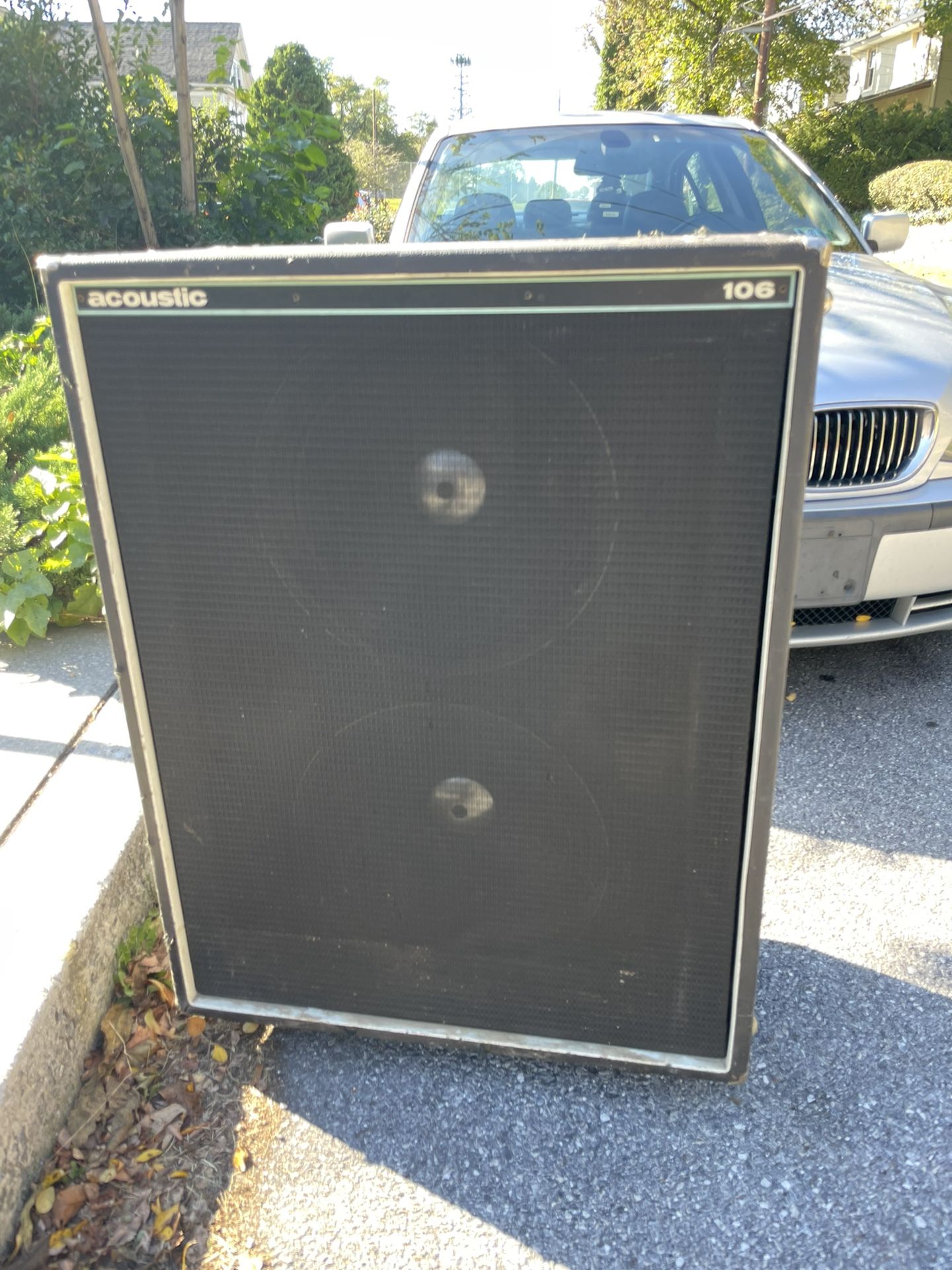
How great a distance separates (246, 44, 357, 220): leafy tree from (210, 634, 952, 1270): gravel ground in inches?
258

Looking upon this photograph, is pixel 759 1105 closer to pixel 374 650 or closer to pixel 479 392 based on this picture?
pixel 374 650

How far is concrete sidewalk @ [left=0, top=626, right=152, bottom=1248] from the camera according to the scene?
5.77 feet

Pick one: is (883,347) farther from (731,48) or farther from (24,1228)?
(731,48)

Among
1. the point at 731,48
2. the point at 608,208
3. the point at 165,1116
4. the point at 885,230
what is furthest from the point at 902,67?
the point at 165,1116

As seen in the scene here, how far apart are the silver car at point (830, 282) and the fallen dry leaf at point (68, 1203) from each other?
2.37 metres

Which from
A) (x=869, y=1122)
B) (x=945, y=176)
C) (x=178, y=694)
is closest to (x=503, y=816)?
(x=178, y=694)

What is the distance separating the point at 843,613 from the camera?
3221mm

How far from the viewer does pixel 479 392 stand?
143cm

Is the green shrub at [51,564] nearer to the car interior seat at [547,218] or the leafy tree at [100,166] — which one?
the car interior seat at [547,218]

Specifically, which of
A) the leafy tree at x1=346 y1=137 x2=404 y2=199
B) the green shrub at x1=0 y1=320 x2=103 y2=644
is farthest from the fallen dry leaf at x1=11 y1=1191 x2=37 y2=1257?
the leafy tree at x1=346 y1=137 x2=404 y2=199

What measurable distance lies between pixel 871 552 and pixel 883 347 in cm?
67

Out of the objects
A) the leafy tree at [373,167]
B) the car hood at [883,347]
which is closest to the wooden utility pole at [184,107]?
the car hood at [883,347]

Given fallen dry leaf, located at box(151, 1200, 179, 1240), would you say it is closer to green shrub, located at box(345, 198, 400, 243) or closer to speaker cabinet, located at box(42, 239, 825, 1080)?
speaker cabinet, located at box(42, 239, 825, 1080)

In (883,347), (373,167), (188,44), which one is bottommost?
(373,167)
